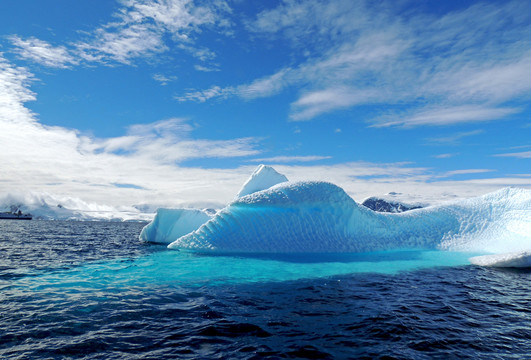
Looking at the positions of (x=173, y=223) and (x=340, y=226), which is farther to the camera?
(x=173, y=223)

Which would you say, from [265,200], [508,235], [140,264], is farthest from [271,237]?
[508,235]

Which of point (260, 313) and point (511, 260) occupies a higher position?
point (511, 260)

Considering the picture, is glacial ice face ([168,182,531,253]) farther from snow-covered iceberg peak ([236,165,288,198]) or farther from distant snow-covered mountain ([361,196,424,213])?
distant snow-covered mountain ([361,196,424,213])

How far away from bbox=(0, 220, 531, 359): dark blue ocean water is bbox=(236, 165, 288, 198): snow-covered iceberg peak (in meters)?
14.8

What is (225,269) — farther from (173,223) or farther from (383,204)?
(383,204)

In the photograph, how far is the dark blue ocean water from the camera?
588 centimetres

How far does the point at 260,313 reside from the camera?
7.83 m

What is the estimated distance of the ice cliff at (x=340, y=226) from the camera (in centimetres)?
1872

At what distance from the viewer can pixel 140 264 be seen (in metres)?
15.1

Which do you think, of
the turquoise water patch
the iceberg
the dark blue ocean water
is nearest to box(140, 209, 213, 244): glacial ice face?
the turquoise water patch

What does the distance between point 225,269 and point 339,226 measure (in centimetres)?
904

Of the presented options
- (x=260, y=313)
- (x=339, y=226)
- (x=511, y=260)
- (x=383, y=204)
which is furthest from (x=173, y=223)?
(x=383, y=204)

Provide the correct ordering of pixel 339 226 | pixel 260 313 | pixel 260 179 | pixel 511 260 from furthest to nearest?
pixel 260 179, pixel 339 226, pixel 511 260, pixel 260 313

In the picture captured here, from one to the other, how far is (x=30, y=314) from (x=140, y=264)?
25.1 feet
